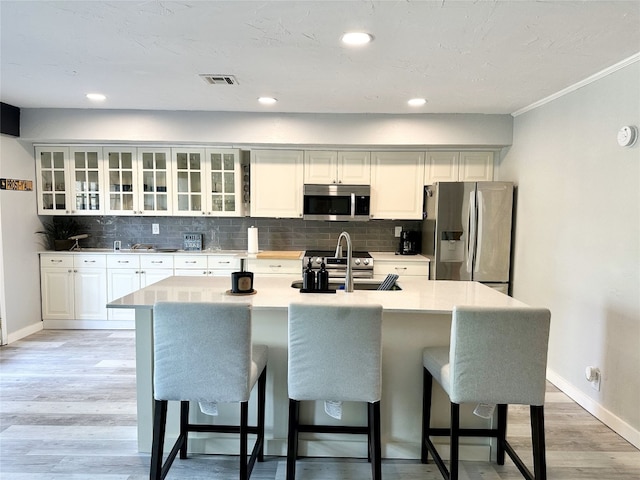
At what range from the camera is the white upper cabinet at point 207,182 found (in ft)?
14.8

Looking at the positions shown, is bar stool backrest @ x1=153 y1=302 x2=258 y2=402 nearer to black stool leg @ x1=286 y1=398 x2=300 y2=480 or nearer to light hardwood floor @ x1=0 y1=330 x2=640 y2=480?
black stool leg @ x1=286 y1=398 x2=300 y2=480

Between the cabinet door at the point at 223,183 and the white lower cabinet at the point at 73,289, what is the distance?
1.36m

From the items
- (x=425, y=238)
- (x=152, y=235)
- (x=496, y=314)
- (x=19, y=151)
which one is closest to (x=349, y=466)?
(x=496, y=314)

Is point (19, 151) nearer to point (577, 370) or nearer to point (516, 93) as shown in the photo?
point (516, 93)

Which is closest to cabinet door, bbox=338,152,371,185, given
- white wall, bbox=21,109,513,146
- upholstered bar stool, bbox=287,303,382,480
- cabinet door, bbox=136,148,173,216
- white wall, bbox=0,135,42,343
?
white wall, bbox=21,109,513,146

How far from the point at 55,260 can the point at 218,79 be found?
3.01m

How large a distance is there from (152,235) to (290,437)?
3.73 metres

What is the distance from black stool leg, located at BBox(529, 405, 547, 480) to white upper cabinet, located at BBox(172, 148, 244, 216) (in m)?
3.53

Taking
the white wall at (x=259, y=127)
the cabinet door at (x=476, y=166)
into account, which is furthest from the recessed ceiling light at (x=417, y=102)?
the cabinet door at (x=476, y=166)

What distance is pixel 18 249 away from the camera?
4.18 m

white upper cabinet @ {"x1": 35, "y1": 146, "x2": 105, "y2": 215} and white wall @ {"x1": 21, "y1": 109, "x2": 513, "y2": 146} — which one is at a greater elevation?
white wall @ {"x1": 21, "y1": 109, "x2": 513, "y2": 146}

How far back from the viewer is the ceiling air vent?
2949 mm

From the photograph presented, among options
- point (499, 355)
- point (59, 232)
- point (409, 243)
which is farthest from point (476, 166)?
point (59, 232)

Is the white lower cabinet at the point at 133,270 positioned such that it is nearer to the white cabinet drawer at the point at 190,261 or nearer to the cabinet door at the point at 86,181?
the white cabinet drawer at the point at 190,261
